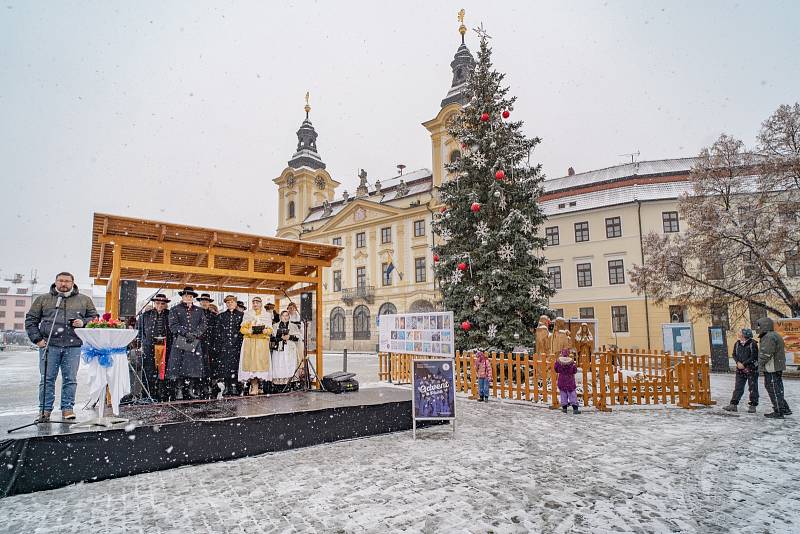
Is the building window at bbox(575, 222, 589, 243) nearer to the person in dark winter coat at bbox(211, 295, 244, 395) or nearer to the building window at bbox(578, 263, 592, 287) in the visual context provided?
the building window at bbox(578, 263, 592, 287)

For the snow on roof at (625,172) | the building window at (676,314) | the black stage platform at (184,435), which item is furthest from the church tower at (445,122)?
the black stage platform at (184,435)

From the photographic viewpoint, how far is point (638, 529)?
3852 millimetres

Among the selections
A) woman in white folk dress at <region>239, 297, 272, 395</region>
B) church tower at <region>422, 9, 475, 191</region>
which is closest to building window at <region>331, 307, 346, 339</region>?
church tower at <region>422, 9, 475, 191</region>

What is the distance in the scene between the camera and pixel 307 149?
5194 cm

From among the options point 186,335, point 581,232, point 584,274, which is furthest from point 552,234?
point 186,335

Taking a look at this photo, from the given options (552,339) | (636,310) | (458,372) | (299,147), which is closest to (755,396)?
(552,339)

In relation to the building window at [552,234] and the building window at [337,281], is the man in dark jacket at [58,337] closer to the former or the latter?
the building window at [552,234]

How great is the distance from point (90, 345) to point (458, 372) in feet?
30.4

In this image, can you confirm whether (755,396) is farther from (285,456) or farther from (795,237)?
(795,237)

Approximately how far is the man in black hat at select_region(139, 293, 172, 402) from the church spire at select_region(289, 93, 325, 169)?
4468cm

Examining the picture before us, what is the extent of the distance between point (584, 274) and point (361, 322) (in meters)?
20.5

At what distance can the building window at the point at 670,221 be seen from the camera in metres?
29.8

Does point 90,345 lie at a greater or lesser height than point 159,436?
greater

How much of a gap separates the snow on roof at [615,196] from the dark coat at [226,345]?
28.0 meters
